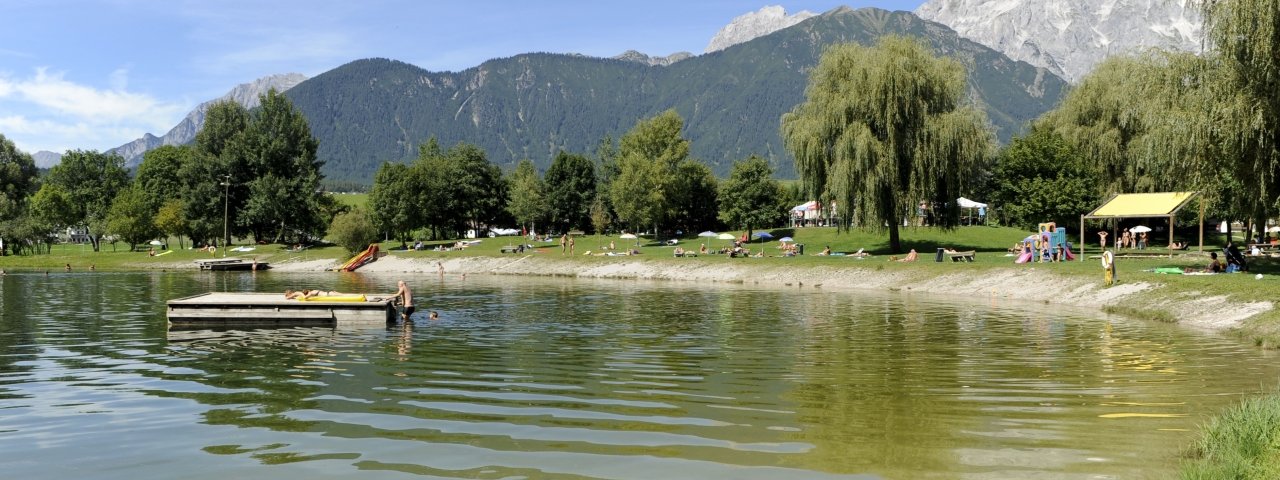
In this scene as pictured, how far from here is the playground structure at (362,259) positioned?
260ft

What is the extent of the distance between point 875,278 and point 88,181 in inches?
4611

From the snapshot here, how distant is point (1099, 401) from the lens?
1380cm

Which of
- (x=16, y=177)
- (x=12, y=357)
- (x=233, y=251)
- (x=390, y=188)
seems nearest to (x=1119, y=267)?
(x=12, y=357)

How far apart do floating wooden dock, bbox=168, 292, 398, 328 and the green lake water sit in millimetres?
1231

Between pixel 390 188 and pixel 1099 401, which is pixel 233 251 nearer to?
pixel 390 188

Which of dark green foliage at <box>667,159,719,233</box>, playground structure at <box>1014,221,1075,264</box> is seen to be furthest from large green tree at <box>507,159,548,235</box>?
playground structure at <box>1014,221,1075,264</box>

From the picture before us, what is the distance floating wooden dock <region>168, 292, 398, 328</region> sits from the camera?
28922 mm

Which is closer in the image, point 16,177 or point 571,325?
point 571,325

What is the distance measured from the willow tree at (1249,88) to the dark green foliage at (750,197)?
183ft

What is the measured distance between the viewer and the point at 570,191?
377ft

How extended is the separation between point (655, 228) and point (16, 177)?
83.6m

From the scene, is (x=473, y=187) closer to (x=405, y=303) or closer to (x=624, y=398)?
(x=405, y=303)

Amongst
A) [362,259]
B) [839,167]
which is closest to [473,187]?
[362,259]

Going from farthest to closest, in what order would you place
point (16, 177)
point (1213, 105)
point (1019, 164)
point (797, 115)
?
point (16, 177), point (1019, 164), point (797, 115), point (1213, 105)
